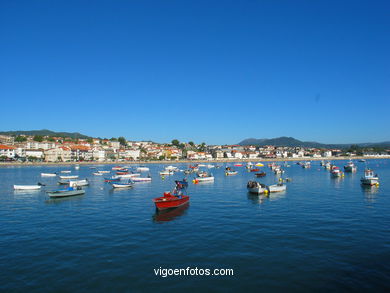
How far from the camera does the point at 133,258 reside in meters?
14.0

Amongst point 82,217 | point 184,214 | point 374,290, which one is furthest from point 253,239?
point 82,217

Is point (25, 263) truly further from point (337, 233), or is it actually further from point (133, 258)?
point (337, 233)

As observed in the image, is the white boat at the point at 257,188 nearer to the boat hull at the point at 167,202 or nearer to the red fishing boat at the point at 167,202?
the red fishing boat at the point at 167,202

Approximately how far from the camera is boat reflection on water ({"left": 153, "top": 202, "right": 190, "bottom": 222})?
2252 centimetres

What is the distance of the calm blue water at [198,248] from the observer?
11.5 meters

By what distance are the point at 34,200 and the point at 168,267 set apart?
1078 inches

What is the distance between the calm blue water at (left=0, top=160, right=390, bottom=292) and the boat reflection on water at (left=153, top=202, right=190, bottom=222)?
0.29 feet

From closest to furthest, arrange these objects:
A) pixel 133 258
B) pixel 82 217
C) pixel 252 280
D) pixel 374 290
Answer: pixel 374 290 < pixel 252 280 < pixel 133 258 < pixel 82 217

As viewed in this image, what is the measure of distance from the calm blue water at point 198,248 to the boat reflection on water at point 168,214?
0.29 feet

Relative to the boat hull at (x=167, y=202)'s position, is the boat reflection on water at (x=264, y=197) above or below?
below

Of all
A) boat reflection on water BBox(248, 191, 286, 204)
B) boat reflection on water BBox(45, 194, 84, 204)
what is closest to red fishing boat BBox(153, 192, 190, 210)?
boat reflection on water BBox(248, 191, 286, 204)

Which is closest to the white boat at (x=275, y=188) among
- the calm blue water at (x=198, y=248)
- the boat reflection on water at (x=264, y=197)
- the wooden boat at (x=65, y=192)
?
the boat reflection on water at (x=264, y=197)

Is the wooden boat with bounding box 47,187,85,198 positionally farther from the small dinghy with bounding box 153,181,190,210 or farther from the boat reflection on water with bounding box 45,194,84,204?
the small dinghy with bounding box 153,181,190,210

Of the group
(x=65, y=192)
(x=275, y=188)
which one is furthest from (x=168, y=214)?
(x=275, y=188)
